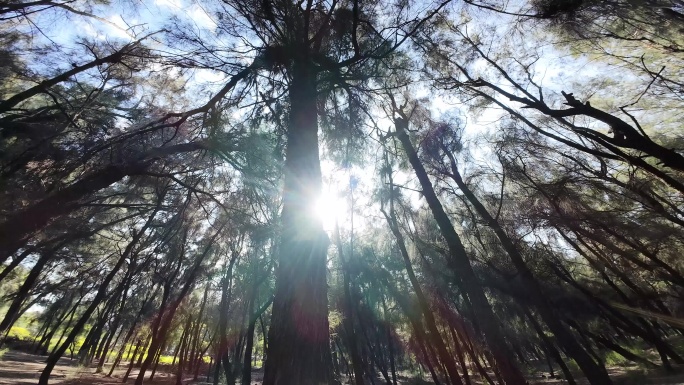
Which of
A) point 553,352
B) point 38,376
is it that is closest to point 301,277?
point 553,352

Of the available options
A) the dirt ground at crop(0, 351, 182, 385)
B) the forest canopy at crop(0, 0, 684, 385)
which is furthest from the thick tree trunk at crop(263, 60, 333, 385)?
the dirt ground at crop(0, 351, 182, 385)

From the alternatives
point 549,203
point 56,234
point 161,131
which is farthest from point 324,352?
point 56,234

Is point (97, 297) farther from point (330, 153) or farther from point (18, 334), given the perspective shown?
point (18, 334)

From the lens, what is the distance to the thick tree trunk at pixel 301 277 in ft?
10.5

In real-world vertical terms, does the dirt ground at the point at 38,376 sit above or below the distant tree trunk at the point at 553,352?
below

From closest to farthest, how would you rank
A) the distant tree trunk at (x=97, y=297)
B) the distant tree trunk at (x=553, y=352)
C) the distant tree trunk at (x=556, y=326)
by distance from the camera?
the distant tree trunk at (x=556, y=326) < the distant tree trunk at (x=97, y=297) < the distant tree trunk at (x=553, y=352)

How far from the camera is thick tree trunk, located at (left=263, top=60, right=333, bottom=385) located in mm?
3209

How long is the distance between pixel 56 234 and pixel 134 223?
95.3 inches

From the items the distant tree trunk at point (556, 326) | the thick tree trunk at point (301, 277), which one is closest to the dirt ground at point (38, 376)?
the thick tree trunk at point (301, 277)

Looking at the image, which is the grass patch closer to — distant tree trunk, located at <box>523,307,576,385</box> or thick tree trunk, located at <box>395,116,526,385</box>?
thick tree trunk, located at <box>395,116,526,385</box>

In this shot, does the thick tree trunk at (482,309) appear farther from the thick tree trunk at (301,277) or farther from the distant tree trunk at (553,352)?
the distant tree trunk at (553,352)

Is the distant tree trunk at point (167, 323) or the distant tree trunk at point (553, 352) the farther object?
the distant tree trunk at point (167, 323)

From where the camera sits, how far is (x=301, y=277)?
3619mm

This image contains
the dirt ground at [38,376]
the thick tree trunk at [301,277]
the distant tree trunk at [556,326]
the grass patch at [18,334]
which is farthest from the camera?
the grass patch at [18,334]
